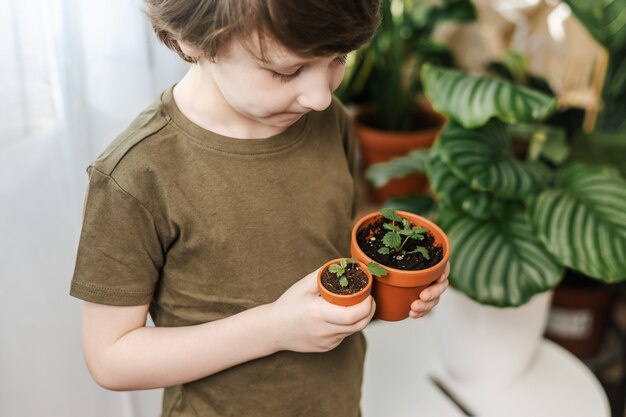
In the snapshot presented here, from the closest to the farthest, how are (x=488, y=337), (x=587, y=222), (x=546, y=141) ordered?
(x=587, y=222), (x=488, y=337), (x=546, y=141)

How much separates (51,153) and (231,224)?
426mm

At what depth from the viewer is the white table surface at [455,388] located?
1291 millimetres

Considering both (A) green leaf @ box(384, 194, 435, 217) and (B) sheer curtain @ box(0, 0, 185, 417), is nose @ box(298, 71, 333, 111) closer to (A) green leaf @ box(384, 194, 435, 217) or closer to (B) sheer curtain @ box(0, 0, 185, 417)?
(B) sheer curtain @ box(0, 0, 185, 417)

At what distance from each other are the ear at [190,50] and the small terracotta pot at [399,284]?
0.29 m

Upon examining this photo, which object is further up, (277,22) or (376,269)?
(277,22)

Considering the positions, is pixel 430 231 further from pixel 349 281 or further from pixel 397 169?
pixel 397 169

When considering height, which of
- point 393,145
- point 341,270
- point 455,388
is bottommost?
point 455,388

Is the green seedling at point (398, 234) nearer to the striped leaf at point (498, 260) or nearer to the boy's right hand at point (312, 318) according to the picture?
the boy's right hand at point (312, 318)

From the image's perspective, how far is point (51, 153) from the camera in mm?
1055

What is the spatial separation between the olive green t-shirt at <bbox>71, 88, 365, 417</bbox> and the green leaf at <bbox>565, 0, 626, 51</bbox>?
29.1 inches

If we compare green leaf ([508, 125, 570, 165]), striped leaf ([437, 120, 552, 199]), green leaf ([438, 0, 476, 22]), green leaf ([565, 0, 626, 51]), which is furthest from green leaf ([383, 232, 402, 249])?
green leaf ([438, 0, 476, 22])

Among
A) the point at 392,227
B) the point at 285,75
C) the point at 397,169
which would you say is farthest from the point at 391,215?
the point at 397,169

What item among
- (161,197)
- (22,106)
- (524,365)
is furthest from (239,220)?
(524,365)

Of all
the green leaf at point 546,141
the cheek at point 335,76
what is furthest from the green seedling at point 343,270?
the green leaf at point 546,141
